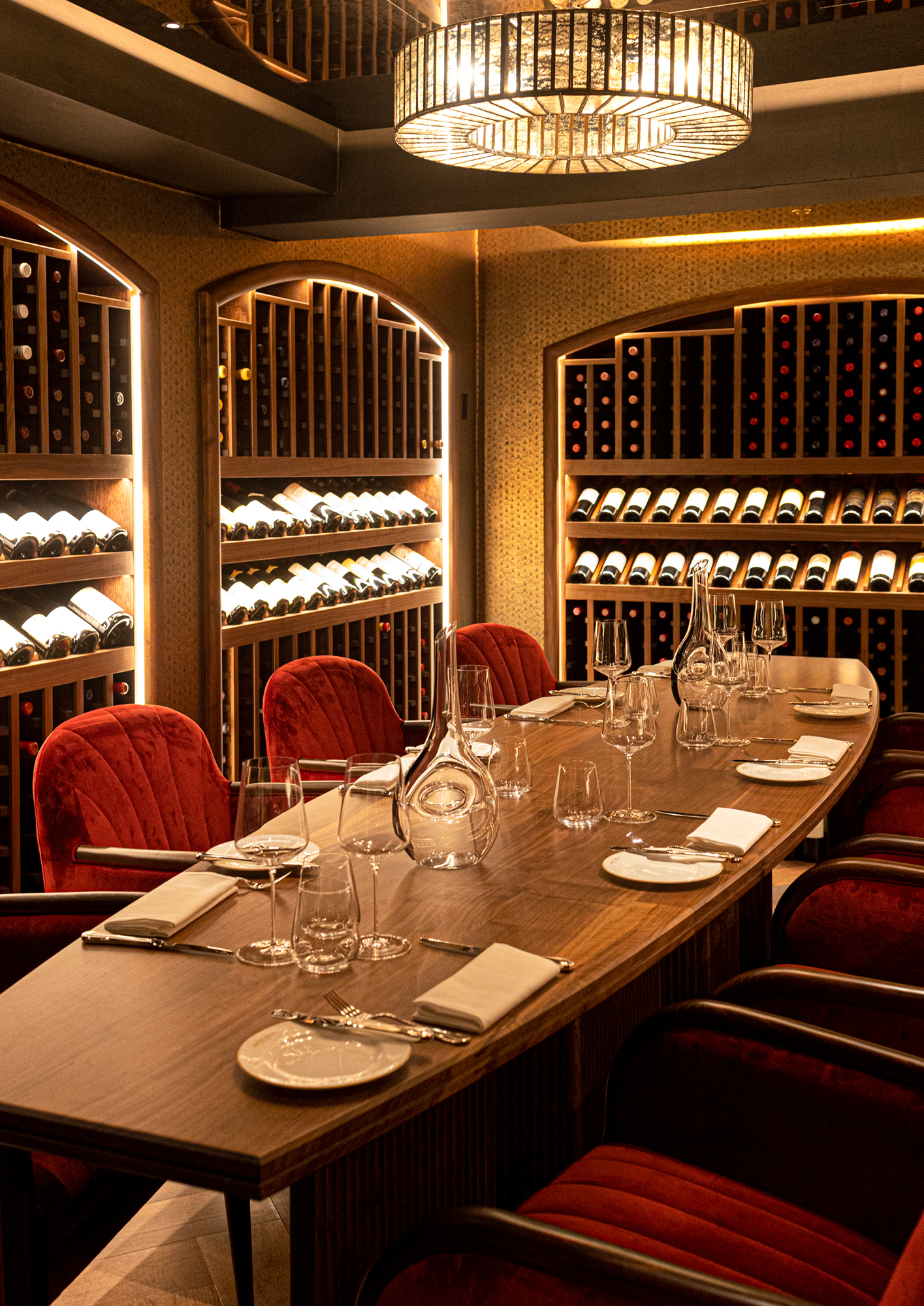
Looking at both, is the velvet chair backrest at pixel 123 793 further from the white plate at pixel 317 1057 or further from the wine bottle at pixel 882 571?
the wine bottle at pixel 882 571

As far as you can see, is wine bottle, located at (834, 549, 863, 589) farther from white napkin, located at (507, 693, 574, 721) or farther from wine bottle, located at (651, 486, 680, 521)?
white napkin, located at (507, 693, 574, 721)

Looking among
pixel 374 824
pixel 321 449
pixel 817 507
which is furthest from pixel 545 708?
pixel 817 507

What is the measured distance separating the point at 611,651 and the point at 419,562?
275 centimetres

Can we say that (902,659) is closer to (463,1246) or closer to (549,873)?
(549,873)

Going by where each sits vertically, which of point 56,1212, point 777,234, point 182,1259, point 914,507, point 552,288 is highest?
point 777,234

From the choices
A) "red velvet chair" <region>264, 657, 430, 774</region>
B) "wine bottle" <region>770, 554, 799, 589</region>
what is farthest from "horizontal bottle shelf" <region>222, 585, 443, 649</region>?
"wine bottle" <region>770, 554, 799, 589</region>

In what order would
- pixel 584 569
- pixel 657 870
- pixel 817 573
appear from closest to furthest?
pixel 657 870, pixel 817 573, pixel 584 569

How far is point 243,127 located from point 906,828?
282 cm

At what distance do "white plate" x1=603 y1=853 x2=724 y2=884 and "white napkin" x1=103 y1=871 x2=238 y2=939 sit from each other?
2.10 ft

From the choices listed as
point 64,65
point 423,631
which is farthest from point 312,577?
point 64,65

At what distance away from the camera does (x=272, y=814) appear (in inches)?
71.6

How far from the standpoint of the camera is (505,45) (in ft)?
7.23

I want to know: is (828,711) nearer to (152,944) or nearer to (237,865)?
(237,865)

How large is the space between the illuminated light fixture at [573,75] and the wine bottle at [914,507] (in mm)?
3058
